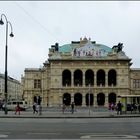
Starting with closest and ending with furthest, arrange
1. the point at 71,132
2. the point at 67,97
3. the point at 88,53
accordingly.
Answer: the point at 71,132
the point at 88,53
the point at 67,97

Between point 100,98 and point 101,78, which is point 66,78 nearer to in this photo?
point 101,78

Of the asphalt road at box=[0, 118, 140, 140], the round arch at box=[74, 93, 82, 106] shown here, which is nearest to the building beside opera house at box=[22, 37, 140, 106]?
the round arch at box=[74, 93, 82, 106]

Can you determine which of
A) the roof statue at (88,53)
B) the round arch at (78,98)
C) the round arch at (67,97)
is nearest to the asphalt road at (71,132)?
the roof statue at (88,53)

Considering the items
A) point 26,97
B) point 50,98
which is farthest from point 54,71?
point 26,97

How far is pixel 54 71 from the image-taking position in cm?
11856

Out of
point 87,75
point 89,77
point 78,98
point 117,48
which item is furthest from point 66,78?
point 117,48

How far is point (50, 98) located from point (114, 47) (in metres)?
24.3

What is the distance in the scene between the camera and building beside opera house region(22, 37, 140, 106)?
390 ft

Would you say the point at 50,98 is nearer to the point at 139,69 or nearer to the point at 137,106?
the point at 139,69

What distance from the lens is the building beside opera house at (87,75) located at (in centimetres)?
11900

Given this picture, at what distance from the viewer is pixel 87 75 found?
123688 millimetres

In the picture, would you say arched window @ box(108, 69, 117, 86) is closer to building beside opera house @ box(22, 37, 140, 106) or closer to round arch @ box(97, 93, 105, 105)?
building beside opera house @ box(22, 37, 140, 106)

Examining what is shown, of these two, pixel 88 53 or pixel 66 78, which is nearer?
pixel 88 53

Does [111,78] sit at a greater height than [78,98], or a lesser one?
greater
